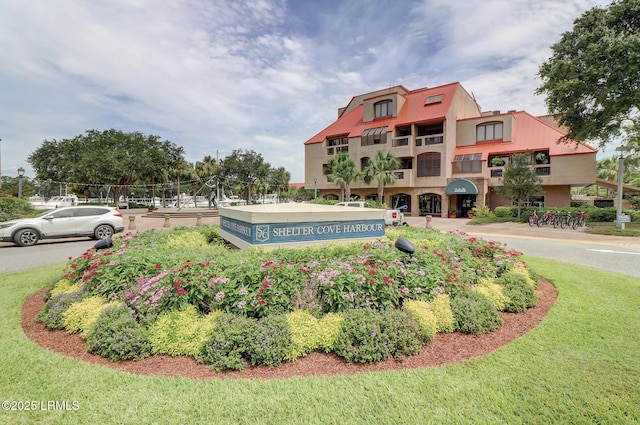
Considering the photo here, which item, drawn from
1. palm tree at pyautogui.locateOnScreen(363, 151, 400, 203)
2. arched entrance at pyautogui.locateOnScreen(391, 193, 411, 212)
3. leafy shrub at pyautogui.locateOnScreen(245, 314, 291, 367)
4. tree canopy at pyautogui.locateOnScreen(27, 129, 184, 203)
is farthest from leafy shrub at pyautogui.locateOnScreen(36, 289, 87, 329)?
tree canopy at pyautogui.locateOnScreen(27, 129, 184, 203)

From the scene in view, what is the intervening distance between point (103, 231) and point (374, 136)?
29.1 meters

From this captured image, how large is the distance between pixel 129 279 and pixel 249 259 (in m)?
1.85

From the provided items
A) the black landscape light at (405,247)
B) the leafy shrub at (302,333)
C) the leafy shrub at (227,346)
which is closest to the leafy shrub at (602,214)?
the black landscape light at (405,247)

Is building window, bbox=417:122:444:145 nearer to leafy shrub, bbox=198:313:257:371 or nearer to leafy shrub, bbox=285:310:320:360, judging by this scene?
leafy shrub, bbox=285:310:320:360

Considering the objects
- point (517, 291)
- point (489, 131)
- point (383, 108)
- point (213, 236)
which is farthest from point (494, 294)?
point (383, 108)

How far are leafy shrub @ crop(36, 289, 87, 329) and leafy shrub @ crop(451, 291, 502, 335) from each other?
18.6ft

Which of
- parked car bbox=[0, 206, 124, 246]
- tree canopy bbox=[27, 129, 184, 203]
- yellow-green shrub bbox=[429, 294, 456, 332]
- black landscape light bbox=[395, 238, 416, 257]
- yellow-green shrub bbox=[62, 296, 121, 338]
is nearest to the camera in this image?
yellow-green shrub bbox=[62, 296, 121, 338]

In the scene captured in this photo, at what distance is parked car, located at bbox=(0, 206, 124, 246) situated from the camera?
13.4m

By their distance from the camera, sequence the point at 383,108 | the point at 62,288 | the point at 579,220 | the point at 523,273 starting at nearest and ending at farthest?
1. the point at 62,288
2. the point at 523,273
3. the point at 579,220
4. the point at 383,108

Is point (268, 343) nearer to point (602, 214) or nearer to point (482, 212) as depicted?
point (482, 212)

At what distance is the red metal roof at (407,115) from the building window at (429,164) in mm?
3830

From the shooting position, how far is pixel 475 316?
4410mm

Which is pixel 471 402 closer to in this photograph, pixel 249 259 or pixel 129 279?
pixel 249 259

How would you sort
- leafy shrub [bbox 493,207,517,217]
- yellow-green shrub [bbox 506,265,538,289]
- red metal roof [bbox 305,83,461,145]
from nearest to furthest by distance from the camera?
yellow-green shrub [bbox 506,265,538,289], leafy shrub [bbox 493,207,517,217], red metal roof [bbox 305,83,461,145]
